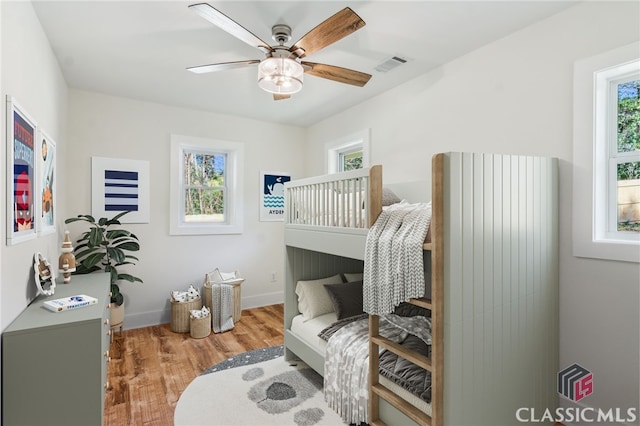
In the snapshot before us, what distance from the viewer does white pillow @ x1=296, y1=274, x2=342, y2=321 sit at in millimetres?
2773

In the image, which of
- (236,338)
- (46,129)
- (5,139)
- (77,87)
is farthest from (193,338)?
(77,87)

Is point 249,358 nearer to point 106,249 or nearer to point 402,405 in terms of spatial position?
point 402,405

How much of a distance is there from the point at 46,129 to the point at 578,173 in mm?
3523

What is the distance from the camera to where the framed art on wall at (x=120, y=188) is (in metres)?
3.54

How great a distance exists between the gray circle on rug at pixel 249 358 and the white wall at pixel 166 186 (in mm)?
1357

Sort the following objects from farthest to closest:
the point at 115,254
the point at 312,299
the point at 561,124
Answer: the point at 115,254
the point at 312,299
the point at 561,124

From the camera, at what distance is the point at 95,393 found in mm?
1672

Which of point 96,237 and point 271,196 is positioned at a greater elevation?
point 271,196

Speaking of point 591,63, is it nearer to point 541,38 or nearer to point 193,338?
point 541,38

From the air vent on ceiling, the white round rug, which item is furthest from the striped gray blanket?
the air vent on ceiling

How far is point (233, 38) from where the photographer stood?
2383mm

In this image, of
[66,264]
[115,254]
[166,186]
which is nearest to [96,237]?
[115,254]

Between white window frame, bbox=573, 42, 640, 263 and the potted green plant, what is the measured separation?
3656 mm

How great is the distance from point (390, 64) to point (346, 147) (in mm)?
1462
